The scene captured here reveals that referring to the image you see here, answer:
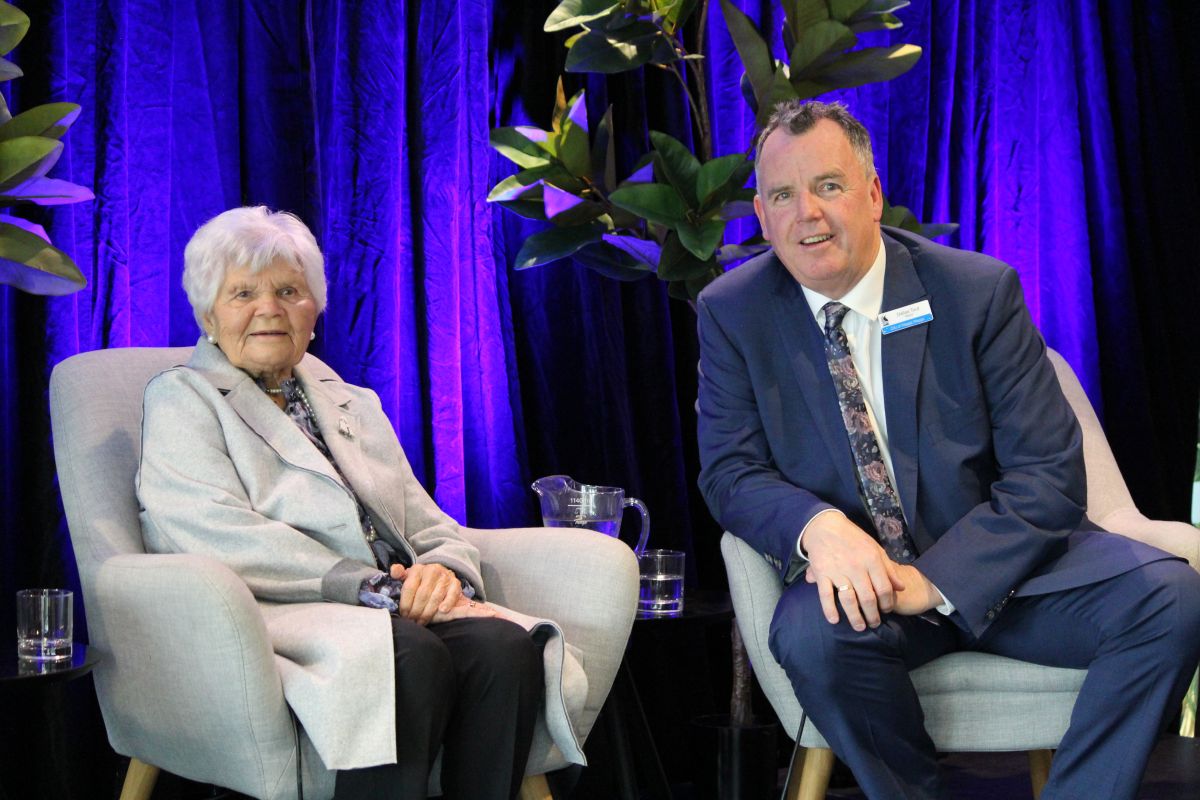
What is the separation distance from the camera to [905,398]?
2.26 meters

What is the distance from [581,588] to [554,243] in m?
0.85

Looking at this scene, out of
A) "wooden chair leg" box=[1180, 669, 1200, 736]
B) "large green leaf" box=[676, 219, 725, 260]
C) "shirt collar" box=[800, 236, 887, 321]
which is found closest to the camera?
"shirt collar" box=[800, 236, 887, 321]

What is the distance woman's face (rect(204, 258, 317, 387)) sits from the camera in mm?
2307

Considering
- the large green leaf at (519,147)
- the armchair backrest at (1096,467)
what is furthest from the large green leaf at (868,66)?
the armchair backrest at (1096,467)

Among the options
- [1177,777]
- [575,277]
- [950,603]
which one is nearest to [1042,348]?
[950,603]

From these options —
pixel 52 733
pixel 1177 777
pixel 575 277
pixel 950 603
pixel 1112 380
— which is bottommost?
pixel 1177 777

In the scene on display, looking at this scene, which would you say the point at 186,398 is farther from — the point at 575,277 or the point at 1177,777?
the point at 1177,777

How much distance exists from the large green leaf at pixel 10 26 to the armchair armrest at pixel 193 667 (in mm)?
807

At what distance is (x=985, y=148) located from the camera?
4000 mm

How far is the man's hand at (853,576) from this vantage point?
204 cm

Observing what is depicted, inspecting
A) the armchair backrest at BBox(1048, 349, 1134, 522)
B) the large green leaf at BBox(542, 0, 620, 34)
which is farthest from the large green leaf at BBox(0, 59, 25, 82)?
the armchair backrest at BBox(1048, 349, 1134, 522)

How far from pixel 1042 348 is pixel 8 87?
6.46 feet

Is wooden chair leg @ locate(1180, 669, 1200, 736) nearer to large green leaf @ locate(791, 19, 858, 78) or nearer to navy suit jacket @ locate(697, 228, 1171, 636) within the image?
navy suit jacket @ locate(697, 228, 1171, 636)

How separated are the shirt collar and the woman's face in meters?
0.89
